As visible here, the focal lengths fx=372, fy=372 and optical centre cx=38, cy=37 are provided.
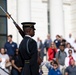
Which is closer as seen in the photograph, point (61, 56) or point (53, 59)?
point (53, 59)

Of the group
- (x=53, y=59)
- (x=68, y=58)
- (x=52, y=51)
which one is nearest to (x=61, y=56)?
(x=68, y=58)

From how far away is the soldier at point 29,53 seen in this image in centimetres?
702

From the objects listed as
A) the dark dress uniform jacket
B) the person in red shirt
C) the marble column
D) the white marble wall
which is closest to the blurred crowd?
the person in red shirt

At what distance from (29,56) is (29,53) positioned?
58 millimetres

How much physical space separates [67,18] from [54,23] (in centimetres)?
249

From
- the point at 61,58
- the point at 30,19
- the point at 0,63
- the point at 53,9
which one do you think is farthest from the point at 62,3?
the point at 0,63

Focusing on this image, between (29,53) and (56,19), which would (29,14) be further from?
(29,53)

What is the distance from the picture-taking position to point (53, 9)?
21.1 m

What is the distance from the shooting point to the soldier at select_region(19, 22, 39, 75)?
7017mm

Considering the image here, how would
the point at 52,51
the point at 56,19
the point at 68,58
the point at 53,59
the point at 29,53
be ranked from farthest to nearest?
Answer: the point at 56,19
the point at 52,51
the point at 68,58
the point at 53,59
the point at 29,53

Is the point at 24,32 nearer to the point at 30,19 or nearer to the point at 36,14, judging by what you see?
the point at 30,19

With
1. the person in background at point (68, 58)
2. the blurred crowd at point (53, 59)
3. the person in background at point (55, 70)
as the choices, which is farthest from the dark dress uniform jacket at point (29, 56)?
the person in background at point (68, 58)

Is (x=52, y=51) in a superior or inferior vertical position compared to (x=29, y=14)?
inferior

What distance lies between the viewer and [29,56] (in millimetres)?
7059
